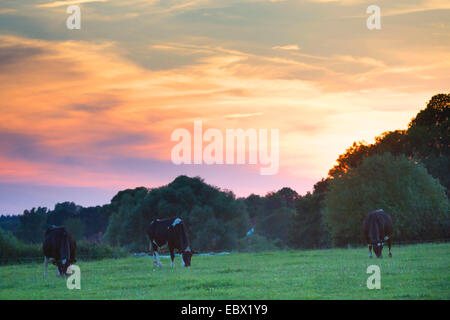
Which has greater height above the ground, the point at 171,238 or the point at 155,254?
the point at 171,238

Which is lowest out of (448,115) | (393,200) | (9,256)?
(9,256)

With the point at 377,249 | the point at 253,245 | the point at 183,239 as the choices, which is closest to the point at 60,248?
the point at 183,239

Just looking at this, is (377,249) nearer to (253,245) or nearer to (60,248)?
(60,248)

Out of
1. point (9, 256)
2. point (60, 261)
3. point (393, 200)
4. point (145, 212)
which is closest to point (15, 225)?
point (145, 212)

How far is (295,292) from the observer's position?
17.4m

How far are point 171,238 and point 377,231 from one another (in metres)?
11.7

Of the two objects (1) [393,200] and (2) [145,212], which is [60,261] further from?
(2) [145,212]

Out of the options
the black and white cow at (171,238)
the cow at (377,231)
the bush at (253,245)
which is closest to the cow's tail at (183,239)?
the black and white cow at (171,238)

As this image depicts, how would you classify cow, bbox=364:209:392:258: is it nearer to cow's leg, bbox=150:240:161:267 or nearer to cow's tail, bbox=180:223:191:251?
cow's tail, bbox=180:223:191:251

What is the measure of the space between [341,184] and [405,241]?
889cm

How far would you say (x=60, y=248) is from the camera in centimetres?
2586

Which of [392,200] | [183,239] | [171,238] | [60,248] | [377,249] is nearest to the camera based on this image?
[60,248]
